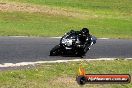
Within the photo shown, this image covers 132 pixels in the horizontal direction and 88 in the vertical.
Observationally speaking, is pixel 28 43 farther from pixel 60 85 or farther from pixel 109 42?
pixel 60 85

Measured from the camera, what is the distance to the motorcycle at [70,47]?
15828mm

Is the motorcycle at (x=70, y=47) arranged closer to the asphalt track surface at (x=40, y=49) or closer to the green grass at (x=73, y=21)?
the asphalt track surface at (x=40, y=49)

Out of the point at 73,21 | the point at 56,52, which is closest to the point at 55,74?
the point at 56,52

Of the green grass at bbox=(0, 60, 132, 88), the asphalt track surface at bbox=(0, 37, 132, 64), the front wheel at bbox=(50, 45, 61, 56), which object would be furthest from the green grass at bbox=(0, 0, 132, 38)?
the green grass at bbox=(0, 60, 132, 88)

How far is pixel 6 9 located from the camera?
35469mm

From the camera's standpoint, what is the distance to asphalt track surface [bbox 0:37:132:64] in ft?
51.3

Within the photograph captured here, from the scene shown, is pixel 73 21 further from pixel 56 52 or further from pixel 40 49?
pixel 56 52

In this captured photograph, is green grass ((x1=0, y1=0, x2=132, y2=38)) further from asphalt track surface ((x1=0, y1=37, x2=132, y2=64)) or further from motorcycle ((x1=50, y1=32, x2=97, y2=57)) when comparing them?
motorcycle ((x1=50, y1=32, x2=97, y2=57))

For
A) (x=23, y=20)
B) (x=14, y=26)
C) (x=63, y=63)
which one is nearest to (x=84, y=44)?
(x=63, y=63)

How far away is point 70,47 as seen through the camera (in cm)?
1606

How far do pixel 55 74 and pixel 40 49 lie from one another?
492cm

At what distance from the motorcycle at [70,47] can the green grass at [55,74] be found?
99cm

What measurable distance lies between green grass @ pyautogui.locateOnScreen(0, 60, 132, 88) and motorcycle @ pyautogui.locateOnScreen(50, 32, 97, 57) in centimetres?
99

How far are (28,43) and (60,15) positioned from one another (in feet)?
54.9
